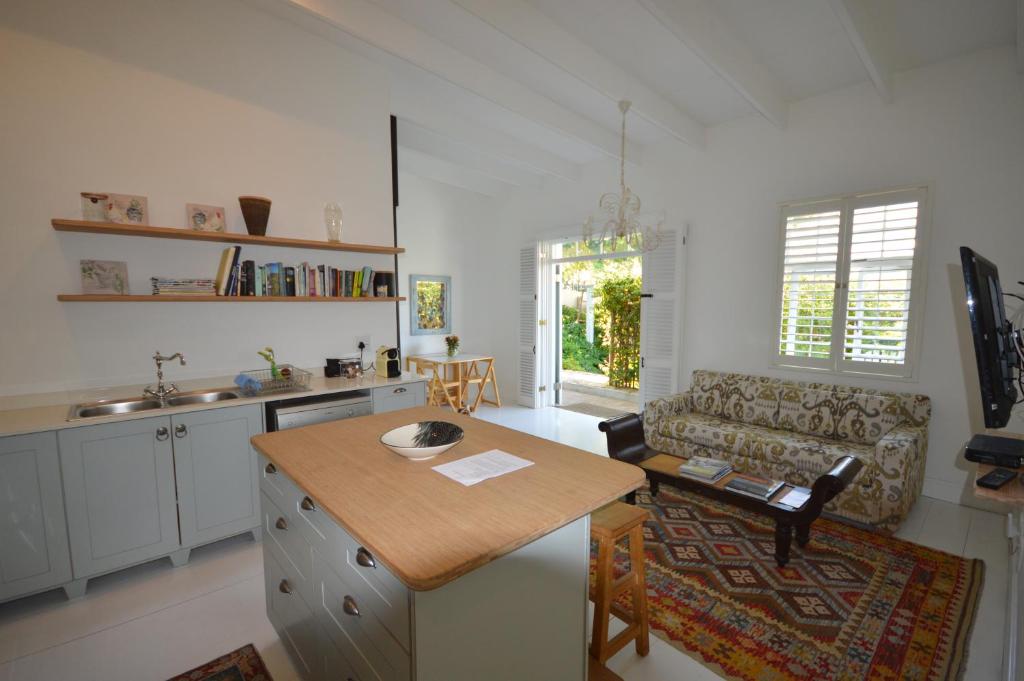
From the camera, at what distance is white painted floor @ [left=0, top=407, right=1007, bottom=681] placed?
1766mm

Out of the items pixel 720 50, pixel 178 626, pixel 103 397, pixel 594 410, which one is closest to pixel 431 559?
pixel 178 626

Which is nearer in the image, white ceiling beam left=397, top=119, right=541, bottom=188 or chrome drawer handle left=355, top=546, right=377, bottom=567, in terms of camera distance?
chrome drawer handle left=355, top=546, right=377, bottom=567

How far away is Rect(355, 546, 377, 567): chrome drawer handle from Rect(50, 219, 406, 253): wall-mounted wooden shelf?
243 centimetres

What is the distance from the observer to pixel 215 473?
8.12 ft

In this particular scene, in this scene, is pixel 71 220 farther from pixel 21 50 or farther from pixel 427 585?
pixel 427 585

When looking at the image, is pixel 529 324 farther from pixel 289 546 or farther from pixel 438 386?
pixel 289 546

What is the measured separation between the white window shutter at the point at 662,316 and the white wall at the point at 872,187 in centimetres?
13

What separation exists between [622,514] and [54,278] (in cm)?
327

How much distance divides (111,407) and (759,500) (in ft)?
11.9

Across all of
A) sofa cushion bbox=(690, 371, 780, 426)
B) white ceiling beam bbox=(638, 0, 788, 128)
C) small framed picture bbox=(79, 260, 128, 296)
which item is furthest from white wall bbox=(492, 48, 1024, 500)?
small framed picture bbox=(79, 260, 128, 296)

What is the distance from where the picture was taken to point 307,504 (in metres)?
1.43

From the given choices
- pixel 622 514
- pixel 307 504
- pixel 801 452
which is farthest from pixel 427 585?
pixel 801 452

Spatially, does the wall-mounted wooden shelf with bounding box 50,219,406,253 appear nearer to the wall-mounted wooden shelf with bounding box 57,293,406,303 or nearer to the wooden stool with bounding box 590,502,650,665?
the wall-mounted wooden shelf with bounding box 57,293,406,303

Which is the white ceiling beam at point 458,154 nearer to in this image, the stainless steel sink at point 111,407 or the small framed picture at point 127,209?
the small framed picture at point 127,209
